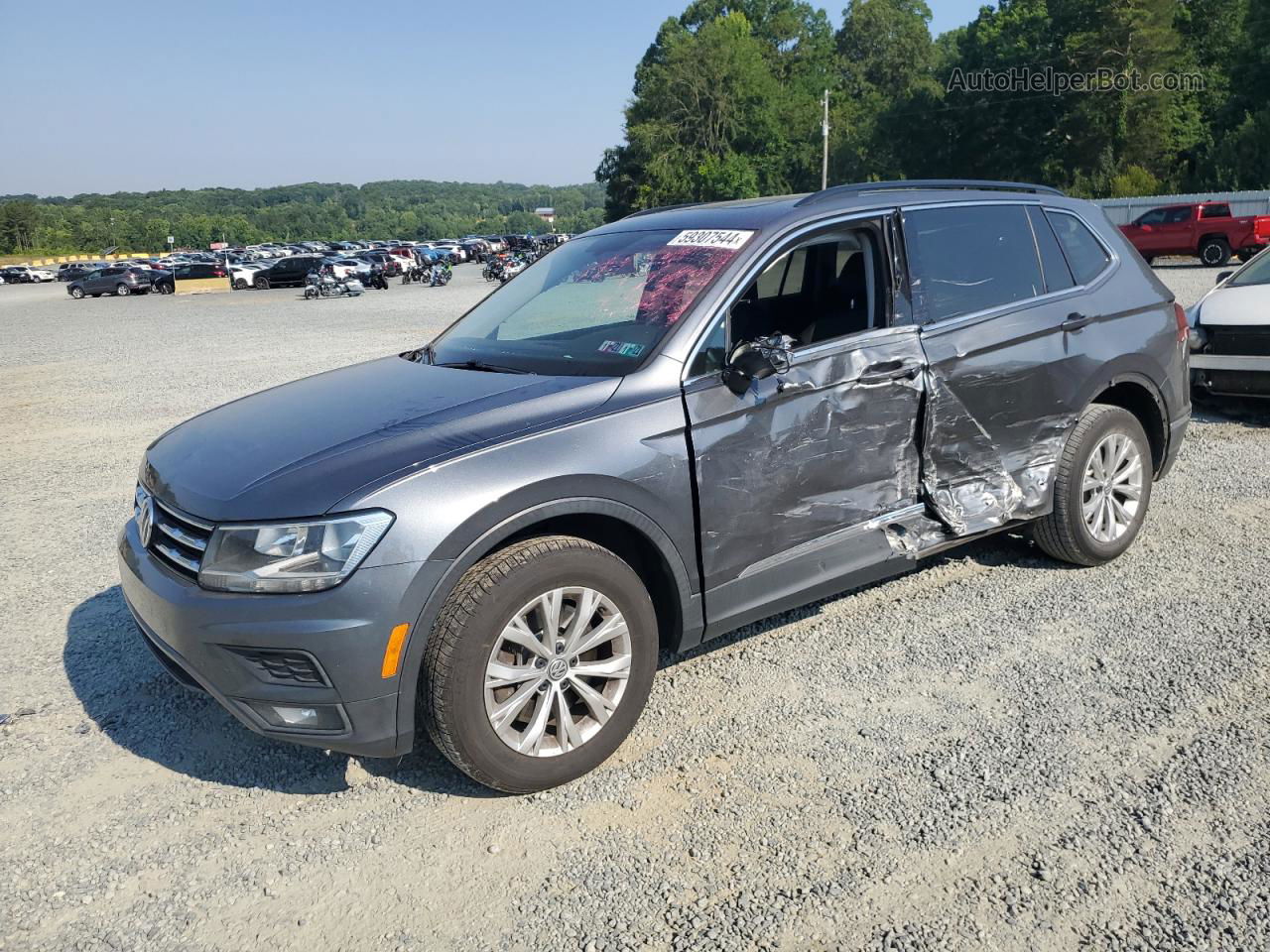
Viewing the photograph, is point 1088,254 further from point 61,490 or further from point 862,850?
point 61,490

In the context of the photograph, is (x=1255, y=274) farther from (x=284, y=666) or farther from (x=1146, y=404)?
(x=284, y=666)

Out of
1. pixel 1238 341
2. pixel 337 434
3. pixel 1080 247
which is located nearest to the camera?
pixel 337 434

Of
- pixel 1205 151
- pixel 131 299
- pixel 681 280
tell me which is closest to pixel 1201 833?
pixel 681 280

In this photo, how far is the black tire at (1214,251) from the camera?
1027 inches

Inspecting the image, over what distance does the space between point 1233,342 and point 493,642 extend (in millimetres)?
7011

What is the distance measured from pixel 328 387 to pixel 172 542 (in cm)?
106

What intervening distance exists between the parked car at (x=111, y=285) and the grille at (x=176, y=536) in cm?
4502

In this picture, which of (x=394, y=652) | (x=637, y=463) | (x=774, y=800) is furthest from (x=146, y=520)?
(x=774, y=800)

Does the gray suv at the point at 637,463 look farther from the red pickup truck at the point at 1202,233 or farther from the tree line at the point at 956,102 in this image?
the tree line at the point at 956,102

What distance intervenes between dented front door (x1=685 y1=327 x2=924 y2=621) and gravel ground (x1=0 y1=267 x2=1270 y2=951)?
523 millimetres

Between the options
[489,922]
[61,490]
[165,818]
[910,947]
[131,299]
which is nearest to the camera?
[910,947]

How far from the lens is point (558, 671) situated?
320 cm

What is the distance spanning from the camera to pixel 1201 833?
291 cm

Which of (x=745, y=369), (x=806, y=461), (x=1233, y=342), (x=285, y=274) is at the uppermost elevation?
(x=285, y=274)
